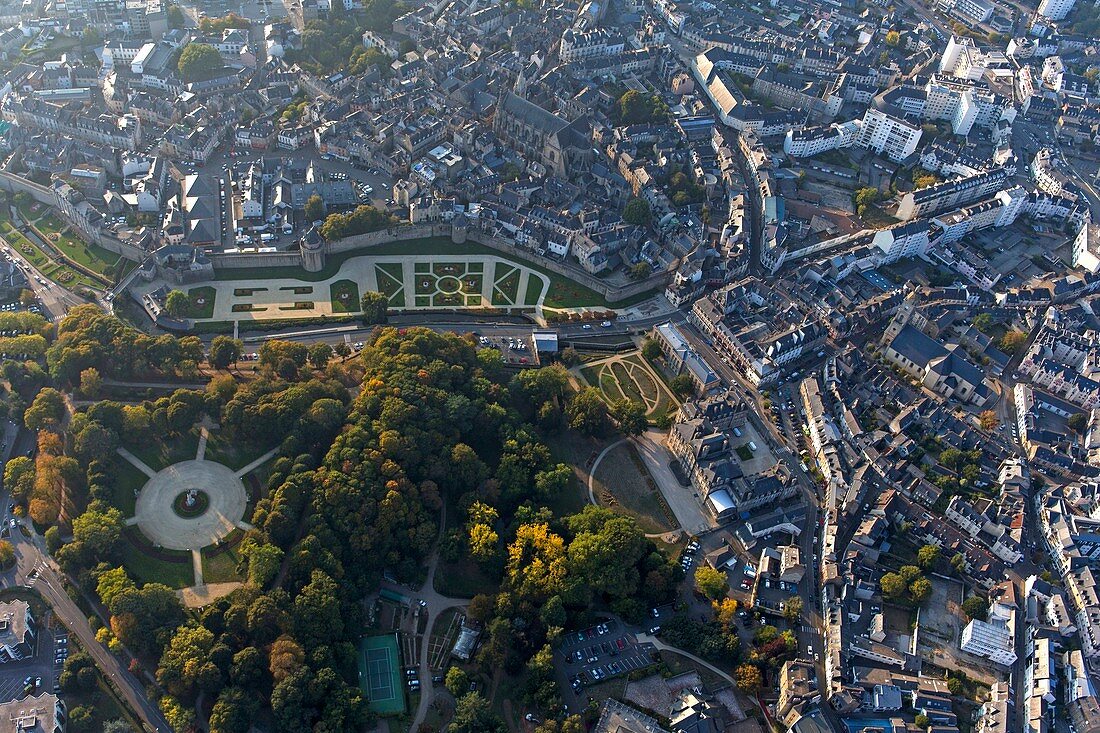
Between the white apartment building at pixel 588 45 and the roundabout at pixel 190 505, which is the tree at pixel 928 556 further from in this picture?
the white apartment building at pixel 588 45

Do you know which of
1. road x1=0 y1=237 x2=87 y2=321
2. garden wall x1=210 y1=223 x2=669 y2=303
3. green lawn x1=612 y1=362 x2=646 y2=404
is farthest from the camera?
garden wall x1=210 y1=223 x2=669 y2=303

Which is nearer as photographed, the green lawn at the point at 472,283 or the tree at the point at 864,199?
the green lawn at the point at 472,283

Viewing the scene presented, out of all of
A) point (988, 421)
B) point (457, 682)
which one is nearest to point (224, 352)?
point (457, 682)

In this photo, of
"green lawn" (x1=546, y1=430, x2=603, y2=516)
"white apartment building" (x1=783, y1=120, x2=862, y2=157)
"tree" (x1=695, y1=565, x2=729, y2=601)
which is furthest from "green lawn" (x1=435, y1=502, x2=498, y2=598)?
"white apartment building" (x1=783, y1=120, x2=862, y2=157)

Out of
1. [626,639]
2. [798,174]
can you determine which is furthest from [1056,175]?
[626,639]

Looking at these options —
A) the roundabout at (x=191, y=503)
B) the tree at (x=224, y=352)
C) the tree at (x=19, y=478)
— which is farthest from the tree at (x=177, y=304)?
the roundabout at (x=191, y=503)

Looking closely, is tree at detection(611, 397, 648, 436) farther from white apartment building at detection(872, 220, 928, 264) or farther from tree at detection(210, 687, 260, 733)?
white apartment building at detection(872, 220, 928, 264)
